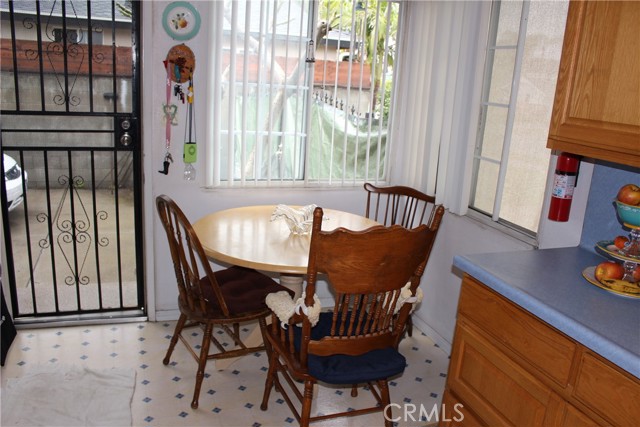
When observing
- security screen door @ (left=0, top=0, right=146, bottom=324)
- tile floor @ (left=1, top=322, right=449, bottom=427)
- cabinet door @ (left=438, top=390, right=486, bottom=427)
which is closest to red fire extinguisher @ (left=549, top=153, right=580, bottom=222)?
cabinet door @ (left=438, top=390, right=486, bottom=427)

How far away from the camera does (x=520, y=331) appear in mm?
1756

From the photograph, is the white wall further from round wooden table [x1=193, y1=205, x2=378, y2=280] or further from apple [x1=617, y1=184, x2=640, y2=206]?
apple [x1=617, y1=184, x2=640, y2=206]

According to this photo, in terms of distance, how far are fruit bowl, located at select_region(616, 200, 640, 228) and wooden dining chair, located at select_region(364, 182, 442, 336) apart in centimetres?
134

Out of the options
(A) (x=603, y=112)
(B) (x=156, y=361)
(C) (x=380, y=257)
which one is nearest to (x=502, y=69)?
(A) (x=603, y=112)

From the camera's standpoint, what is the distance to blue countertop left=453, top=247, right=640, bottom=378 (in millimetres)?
1474

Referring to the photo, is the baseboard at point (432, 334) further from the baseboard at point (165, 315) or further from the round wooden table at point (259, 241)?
the baseboard at point (165, 315)

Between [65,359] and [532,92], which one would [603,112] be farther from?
[65,359]

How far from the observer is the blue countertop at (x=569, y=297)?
147 centimetres

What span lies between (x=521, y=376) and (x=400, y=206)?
1918 mm

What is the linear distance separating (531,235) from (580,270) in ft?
2.27

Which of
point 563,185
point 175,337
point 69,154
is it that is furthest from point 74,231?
point 563,185

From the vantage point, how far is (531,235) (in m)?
2.68

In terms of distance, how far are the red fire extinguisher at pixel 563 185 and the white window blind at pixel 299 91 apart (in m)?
1.47

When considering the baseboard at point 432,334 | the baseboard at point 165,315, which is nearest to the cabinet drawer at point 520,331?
the baseboard at point 432,334
